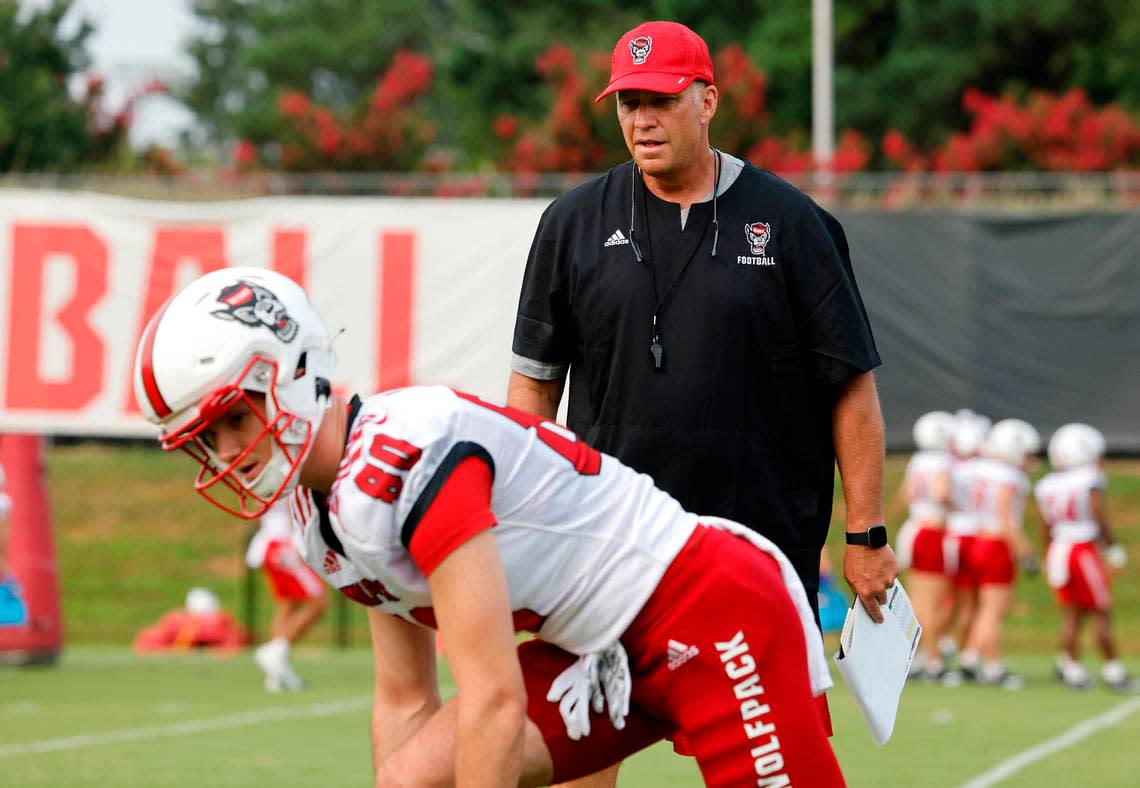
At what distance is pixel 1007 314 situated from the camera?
16.3 metres

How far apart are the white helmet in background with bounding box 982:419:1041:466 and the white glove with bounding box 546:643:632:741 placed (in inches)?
447

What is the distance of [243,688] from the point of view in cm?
1320

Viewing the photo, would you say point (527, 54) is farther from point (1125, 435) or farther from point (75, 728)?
point (75, 728)

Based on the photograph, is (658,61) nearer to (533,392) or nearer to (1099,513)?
(533,392)

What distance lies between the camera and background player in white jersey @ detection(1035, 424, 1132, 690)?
1411 cm

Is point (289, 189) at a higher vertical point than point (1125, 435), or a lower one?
higher

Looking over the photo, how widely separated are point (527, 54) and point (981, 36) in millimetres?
7471

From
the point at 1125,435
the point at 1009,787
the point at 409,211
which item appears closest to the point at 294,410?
the point at 1009,787

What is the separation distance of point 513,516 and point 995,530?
1161cm

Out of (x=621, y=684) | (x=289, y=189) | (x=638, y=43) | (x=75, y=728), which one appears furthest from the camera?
(x=289, y=189)

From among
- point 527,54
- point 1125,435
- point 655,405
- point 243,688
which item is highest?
point 527,54

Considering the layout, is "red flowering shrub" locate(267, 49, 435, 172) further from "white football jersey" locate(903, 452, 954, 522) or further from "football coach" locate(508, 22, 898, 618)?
"football coach" locate(508, 22, 898, 618)

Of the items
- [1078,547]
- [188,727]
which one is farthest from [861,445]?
[1078,547]

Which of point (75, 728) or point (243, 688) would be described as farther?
point (243, 688)
